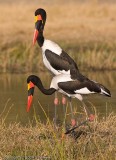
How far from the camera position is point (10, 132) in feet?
30.9

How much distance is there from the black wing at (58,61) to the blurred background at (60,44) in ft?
4.04

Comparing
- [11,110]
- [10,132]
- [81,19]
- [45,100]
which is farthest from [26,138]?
[81,19]

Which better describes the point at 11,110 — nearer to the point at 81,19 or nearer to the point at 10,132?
the point at 10,132

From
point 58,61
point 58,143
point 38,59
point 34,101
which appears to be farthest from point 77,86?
point 38,59

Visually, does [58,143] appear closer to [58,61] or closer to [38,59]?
[58,61]

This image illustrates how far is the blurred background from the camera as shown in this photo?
13.6 metres

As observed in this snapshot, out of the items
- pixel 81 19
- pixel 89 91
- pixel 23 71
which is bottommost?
pixel 89 91

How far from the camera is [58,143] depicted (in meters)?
7.75

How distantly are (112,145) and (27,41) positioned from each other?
12532 millimetres

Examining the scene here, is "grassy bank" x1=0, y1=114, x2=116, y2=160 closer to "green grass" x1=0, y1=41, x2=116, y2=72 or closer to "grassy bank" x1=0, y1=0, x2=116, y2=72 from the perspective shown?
"green grass" x1=0, y1=41, x2=116, y2=72

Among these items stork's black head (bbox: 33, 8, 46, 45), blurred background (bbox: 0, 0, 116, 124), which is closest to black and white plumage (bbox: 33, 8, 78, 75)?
stork's black head (bbox: 33, 8, 46, 45)

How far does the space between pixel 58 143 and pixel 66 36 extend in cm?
1530

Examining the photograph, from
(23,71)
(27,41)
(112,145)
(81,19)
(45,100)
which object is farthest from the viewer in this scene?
(81,19)

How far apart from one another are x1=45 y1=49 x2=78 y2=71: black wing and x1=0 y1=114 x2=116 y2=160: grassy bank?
0.88 metres
